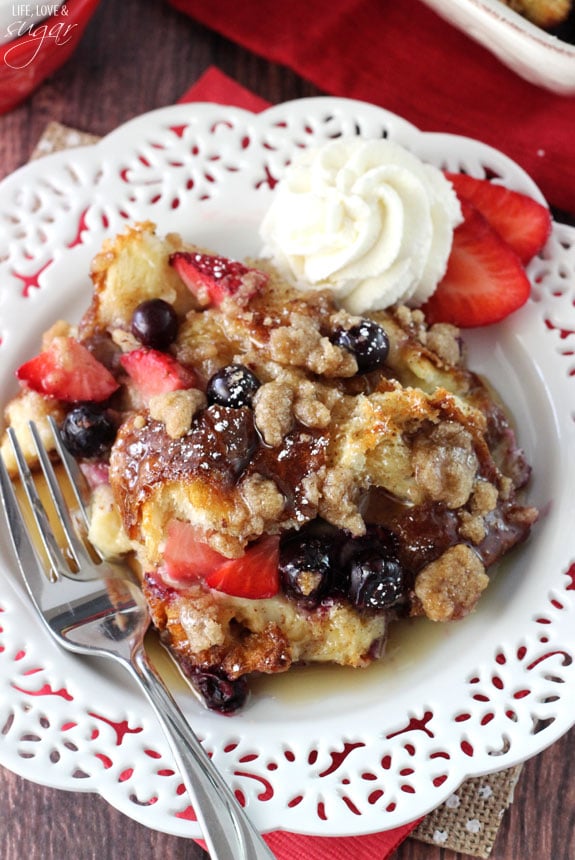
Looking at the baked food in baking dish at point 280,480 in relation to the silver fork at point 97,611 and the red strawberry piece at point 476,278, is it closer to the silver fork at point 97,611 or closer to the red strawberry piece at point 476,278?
the silver fork at point 97,611

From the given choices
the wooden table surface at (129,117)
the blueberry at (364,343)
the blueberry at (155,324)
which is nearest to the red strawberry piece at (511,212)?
the blueberry at (364,343)

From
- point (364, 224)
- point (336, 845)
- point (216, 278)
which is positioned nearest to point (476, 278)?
point (364, 224)

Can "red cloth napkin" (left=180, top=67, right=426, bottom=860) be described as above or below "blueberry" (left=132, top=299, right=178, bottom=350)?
below

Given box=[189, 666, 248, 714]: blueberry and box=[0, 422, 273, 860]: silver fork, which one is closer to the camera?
box=[0, 422, 273, 860]: silver fork

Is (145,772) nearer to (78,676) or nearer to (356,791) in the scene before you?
(78,676)

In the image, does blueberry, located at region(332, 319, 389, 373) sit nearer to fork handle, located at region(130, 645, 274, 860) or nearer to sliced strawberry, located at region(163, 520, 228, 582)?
sliced strawberry, located at region(163, 520, 228, 582)

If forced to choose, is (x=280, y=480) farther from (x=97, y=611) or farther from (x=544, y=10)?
(x=544, y=10)

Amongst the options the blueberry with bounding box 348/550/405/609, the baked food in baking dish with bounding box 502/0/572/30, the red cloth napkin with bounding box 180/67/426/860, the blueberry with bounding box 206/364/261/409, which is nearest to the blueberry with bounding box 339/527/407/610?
the blueberry with bounding box 348/550/405/609
